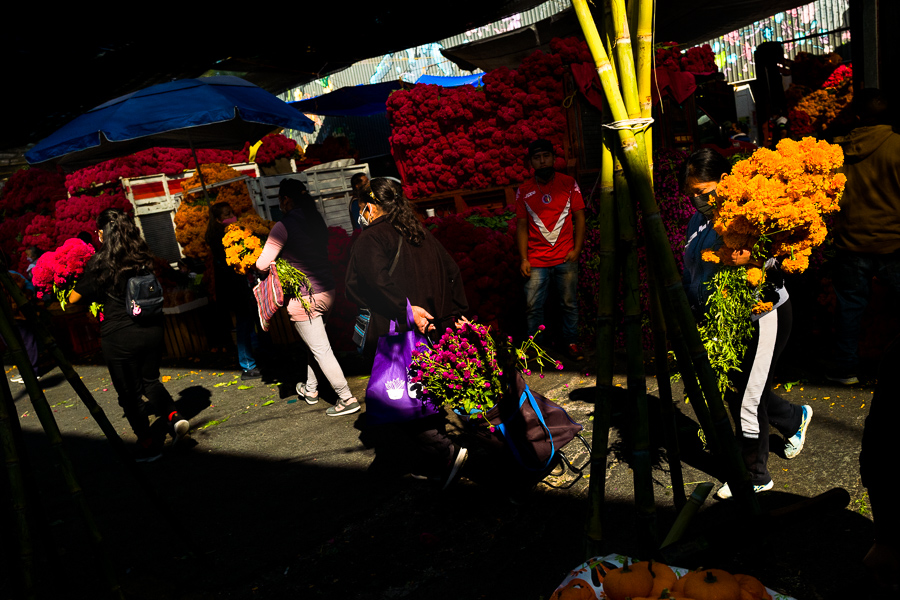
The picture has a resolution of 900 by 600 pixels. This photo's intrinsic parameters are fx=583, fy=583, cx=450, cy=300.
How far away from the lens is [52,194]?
10422mm

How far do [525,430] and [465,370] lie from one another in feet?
1.70

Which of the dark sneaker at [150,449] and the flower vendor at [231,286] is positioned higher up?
the flower vendor at [231,286]

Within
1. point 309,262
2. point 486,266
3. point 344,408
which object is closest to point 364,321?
point 309,262

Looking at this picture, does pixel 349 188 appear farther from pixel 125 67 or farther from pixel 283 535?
pixel 283 535

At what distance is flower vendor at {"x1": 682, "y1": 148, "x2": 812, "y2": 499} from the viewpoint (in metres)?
2.99

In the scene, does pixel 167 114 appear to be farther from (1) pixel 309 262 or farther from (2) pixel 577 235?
(2) pixel 577 235

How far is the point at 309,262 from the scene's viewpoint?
209 inches

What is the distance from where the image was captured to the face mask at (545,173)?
5488 mm

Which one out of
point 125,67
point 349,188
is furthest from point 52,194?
→ point 349,188

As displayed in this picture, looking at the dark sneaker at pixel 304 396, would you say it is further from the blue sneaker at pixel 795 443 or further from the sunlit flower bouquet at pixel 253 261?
the blue sneaker at pixel 795 443

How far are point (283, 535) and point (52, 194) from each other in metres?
9.70

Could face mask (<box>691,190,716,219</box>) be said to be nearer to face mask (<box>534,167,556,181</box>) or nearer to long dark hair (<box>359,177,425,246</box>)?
long dark hair (<box>359,177,425,246</box>)

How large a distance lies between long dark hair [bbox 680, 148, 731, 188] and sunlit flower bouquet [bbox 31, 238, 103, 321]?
14.8 ft

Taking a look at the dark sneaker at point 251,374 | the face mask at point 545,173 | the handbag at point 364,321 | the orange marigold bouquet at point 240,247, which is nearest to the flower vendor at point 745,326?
the handbag at point 364,321
